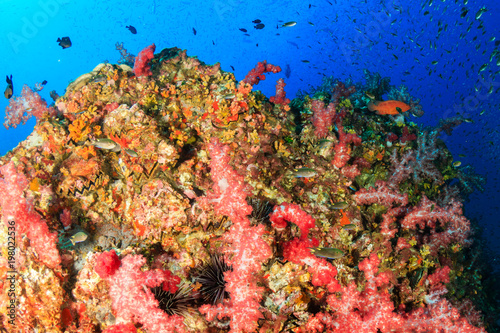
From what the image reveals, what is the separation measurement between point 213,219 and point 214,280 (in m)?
1.01

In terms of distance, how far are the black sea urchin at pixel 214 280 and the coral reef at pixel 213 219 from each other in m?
0.02

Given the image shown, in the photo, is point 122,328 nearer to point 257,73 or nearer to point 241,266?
point 241,266

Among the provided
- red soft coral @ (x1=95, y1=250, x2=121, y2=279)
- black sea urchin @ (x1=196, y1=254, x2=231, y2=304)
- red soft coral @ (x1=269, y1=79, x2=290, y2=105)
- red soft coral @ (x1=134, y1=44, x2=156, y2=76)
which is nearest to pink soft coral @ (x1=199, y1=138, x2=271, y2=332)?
black sea urchin @ (x1=196, y1=254, x2=231, y2=304)

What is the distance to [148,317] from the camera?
9.18 ft

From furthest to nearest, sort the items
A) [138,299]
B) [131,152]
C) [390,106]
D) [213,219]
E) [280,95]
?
[280,95] → [390,106] → [131,152] → [213,219] → [138,299]

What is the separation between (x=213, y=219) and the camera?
4043 mm

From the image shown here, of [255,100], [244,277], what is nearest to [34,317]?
[244,277]

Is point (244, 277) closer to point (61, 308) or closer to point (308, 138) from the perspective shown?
point (61, 308)

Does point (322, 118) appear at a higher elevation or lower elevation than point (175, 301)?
higher

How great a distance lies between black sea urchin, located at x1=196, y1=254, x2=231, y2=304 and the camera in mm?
3232

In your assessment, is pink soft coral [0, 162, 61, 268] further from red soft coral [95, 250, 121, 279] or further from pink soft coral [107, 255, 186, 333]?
pink soft coral [107, 255, 186, 333]

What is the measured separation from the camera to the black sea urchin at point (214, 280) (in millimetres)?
3232

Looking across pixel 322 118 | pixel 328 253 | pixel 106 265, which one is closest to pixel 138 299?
pixel 106 265

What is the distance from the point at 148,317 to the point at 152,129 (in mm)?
3121
